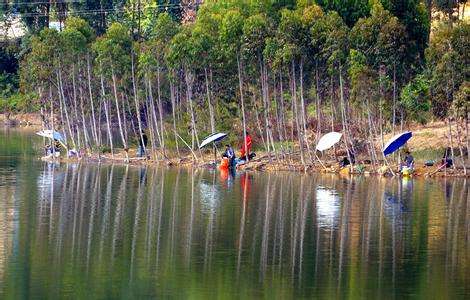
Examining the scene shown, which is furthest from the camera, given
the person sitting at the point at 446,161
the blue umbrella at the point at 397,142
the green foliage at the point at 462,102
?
the person sitting at the point at 446,161

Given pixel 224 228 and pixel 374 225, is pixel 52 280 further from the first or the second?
pixel 374 225

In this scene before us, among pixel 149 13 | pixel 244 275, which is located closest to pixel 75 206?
pixel 244 275

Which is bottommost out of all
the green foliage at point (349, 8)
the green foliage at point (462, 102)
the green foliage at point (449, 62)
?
the green foliage at point (462, 102)

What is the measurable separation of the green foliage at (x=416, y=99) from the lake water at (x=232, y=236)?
10.6 m

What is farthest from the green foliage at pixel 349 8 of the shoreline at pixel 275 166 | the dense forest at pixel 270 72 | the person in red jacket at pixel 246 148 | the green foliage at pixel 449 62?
the green foliage at pixel 449 62

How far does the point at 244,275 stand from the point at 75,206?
47.7 ft

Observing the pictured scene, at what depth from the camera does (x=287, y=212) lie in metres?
41.7

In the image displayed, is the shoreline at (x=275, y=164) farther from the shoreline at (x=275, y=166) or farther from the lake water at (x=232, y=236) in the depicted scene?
the lake water at (x=232, y=236)

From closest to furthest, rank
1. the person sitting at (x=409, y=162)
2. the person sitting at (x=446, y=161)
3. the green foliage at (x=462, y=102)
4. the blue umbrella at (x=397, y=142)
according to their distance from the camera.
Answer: the green foliage at (x=462, y=102) → the blue umbrella at (x=397, y=142) → the person sitting at (x=446, y=161) → the person sitting at (x=409, y=162)

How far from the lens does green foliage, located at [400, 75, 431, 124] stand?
6259 centimetres

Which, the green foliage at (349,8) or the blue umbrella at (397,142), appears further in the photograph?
the green foliage at (349,8)

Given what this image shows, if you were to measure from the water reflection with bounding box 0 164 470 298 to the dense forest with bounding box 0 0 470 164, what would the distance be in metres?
5.63

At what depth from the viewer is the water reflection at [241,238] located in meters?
28.2

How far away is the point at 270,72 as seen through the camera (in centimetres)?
6272
